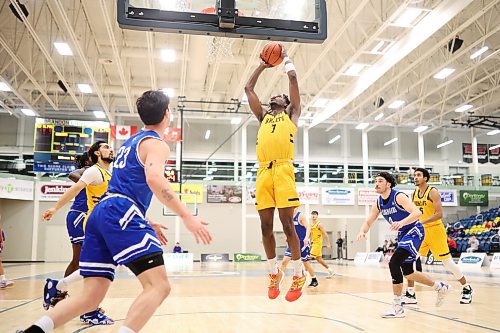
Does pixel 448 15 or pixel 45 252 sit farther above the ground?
pixel 448 15

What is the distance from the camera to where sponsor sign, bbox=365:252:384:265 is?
72.6 feet

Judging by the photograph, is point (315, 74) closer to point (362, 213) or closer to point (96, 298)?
point (362, 213)

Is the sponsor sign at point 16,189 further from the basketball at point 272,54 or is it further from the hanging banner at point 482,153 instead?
the hanging banner at point 482,153

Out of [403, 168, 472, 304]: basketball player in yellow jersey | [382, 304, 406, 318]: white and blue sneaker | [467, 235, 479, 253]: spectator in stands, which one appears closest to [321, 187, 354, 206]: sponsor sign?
[467, 235, 479, 253]: spectator in stands

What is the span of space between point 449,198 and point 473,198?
1526 mm

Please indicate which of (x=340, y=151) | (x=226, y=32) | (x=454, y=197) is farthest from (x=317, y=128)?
(x=226, y=32)

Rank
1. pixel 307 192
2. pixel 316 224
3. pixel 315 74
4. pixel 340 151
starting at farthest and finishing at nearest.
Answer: pixel 340 151, pixel 307 192, pixel 315 74, pixel 316 224

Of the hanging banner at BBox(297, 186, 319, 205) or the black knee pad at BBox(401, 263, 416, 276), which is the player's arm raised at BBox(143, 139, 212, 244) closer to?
the black knee pad at BBox(401, 263, 416, 276)

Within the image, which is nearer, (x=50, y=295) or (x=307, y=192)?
(x=50, y=295)

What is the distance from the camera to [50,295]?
4609 millimetres

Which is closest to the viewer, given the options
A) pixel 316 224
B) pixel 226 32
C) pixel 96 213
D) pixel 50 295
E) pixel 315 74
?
pixel 96 213

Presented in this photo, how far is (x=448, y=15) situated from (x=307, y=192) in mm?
14591

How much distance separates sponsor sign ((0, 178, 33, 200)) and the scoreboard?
428 cm

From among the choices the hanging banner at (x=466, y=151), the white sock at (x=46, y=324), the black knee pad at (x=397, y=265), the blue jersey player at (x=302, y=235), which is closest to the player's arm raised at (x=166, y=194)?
the white sock at (x=46, y=324)
